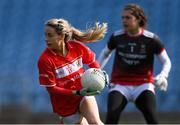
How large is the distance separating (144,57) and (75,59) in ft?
6.52

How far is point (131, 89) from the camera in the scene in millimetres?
8172

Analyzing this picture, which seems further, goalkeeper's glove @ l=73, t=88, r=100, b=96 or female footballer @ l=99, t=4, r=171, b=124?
female footballer @ l=99, t=4, r=171, b=124

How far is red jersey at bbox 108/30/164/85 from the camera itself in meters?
8.24

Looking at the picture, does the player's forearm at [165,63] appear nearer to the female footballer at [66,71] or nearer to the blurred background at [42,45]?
the female footballer at [66,71]

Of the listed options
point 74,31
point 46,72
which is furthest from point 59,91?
point 74,31

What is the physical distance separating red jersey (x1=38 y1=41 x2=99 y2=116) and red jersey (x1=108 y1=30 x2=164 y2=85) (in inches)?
66.6

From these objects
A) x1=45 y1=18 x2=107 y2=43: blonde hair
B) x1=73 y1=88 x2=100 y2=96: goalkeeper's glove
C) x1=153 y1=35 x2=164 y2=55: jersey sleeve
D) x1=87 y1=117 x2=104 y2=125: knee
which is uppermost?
x1=45 y1=18 x2=107 y2=43: blonde hair

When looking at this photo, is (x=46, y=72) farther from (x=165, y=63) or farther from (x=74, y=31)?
(x=165, y=63)

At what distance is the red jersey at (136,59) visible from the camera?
8.24m

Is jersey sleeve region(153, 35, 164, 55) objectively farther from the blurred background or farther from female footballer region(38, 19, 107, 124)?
the blurred background

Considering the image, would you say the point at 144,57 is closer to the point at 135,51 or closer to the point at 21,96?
the point at 135,51

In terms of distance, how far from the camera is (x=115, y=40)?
27.7ft

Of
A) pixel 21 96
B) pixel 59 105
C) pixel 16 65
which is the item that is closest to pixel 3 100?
pixel 21 96

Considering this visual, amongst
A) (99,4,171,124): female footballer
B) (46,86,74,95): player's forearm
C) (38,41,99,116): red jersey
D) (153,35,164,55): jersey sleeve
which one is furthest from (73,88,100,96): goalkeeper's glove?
(153,35,164,55): jersey sleeve
